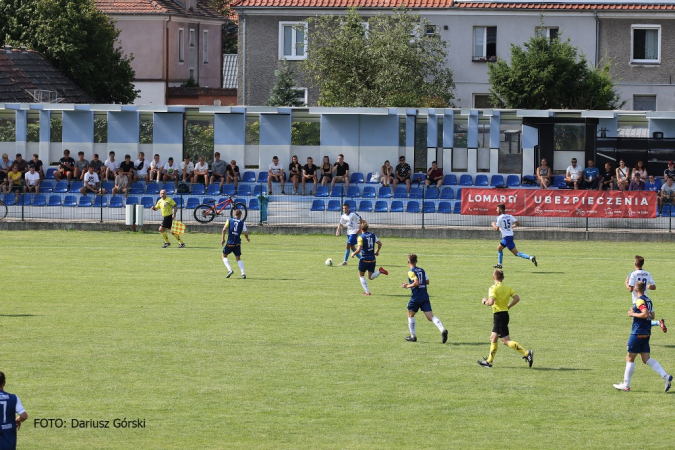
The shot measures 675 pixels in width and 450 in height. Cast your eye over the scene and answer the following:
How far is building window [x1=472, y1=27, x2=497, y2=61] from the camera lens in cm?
5597

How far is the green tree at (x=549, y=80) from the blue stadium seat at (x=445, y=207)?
13782 mm

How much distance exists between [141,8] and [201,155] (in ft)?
97.7

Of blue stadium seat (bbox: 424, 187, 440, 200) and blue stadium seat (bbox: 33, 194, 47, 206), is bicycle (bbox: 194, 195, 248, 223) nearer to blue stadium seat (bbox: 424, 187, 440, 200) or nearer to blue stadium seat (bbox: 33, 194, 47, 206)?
blue stadium seat (bbox: 33, 194, 47, 206)

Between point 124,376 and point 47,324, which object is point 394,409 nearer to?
point 124,376

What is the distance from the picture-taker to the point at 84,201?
3966 cm

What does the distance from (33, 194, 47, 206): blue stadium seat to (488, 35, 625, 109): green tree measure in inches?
877

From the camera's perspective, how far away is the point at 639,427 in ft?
41.5

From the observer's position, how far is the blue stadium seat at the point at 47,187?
40.8 meters

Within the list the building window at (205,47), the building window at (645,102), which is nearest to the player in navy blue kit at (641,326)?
the building window at (645,102)

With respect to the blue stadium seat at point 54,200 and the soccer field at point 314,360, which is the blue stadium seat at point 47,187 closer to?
the blue stadium seat at point 54,200

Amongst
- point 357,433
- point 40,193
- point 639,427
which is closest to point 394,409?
point 357,433

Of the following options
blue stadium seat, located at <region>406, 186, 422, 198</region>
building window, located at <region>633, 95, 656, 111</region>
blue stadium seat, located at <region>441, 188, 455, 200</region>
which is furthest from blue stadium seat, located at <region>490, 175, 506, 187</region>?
building window, located at <region>633, 95, 656, 111</region>

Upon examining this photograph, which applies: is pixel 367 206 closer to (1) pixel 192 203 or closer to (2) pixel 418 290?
(1) pixel 192 203

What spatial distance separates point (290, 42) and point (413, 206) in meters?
23.1
